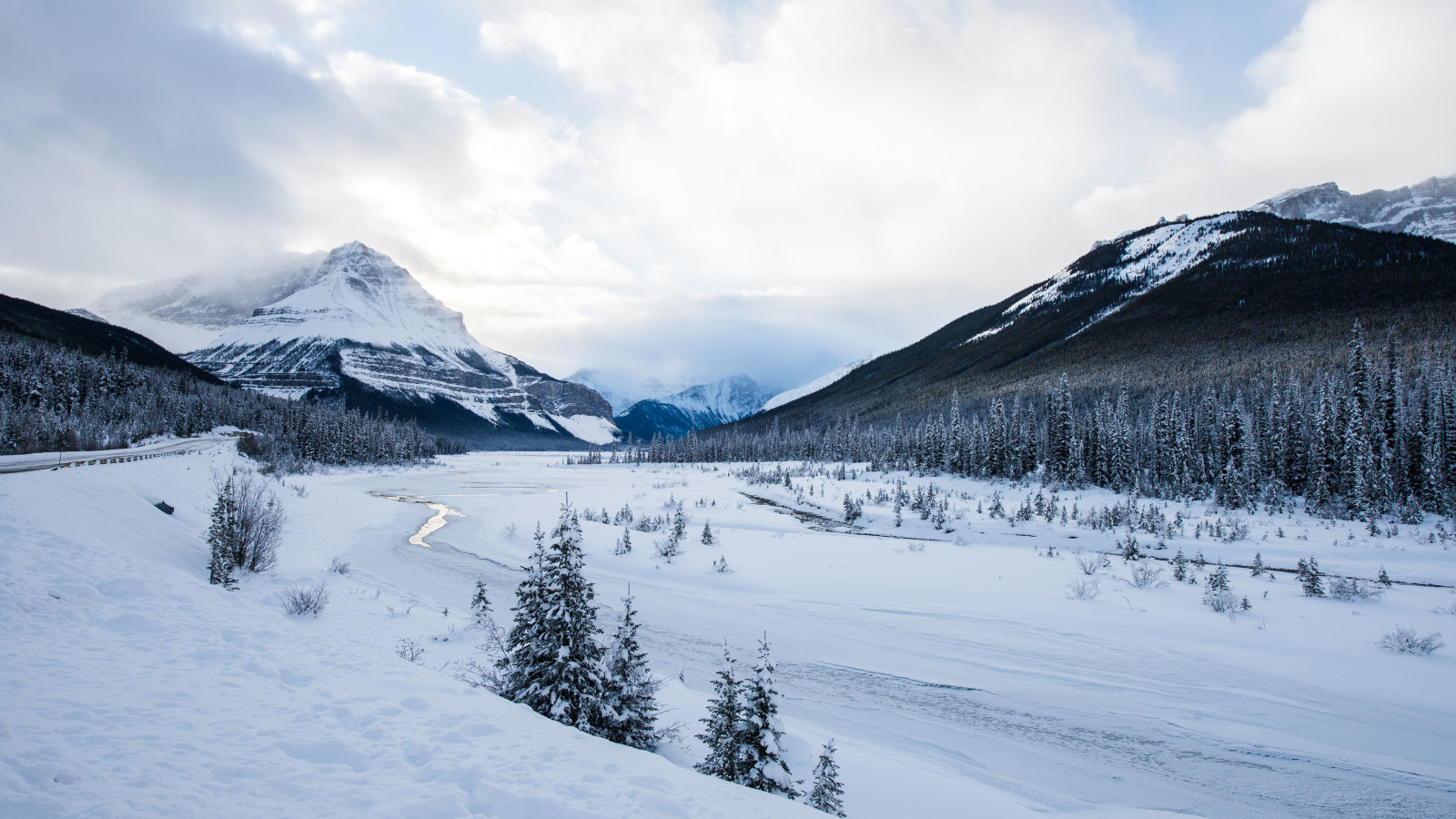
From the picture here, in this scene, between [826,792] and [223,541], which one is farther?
[223,541]

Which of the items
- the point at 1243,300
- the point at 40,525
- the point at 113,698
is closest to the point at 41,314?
the point at 40,525

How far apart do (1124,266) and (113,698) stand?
193 m

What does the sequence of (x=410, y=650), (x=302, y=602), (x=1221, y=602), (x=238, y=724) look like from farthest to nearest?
(x=1221, y=602)
(x=302, y=602)
(x=410, y=650)
(x=238, y=724)

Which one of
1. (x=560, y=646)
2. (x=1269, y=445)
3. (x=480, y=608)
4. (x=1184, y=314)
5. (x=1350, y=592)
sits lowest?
(x=480, y=608)

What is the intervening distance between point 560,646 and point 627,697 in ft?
3.43

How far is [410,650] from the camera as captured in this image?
10.2 m

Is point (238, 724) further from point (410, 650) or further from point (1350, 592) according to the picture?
point (1350, 592)

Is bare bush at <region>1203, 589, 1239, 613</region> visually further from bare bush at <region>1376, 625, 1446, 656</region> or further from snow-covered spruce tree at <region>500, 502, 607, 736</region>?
snow-covered spruce tree at <region>500, 502, 607, 736</region>

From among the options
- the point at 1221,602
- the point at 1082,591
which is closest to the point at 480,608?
the point at 1082,591

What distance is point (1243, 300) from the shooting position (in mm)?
95562

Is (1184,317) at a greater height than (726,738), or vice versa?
(1184,317)

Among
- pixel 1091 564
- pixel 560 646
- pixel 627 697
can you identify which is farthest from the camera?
pixel 1091 564

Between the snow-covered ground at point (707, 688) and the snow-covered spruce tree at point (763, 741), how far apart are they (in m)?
0.63

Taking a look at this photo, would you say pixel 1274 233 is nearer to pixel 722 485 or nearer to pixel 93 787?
pixel 722 485
